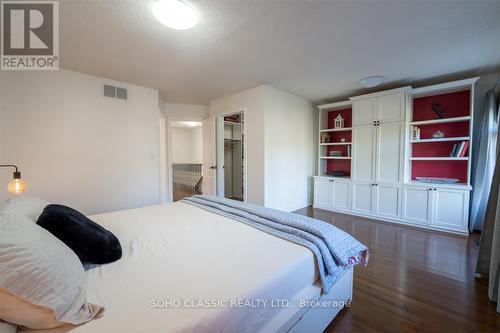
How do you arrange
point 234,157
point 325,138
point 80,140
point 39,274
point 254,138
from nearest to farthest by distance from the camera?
point 39,274 < point 80,140 < point 254,138 < point 325,138 < point 234,157

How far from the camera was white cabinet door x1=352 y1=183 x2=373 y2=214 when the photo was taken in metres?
3.80

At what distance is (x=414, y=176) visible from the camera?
3.75 m

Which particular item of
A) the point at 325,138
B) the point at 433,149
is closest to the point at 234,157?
the point at 325,138

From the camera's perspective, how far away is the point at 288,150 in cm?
409

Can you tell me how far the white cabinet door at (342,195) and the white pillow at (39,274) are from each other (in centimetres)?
409

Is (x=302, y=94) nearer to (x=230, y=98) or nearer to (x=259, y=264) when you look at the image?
(x=230, y=98)

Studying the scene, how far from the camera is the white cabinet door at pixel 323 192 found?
4309 millimetres

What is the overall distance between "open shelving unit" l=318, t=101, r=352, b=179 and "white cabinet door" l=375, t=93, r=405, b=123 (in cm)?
69

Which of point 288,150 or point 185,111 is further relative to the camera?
point 185,111

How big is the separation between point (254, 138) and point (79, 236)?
2.94 metres

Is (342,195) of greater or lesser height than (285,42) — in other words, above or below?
below

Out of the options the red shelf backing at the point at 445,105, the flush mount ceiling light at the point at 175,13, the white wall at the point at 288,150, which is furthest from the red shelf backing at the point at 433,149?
the flush mount ceiling light at the point at 175,13

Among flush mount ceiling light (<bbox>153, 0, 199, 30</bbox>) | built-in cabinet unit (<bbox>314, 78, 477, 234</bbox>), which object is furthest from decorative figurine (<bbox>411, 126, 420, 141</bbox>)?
flush mount ceiling light (<bbox>153, 0, 199, 30</bbox>)

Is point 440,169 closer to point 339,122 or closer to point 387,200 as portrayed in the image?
point 387,200
